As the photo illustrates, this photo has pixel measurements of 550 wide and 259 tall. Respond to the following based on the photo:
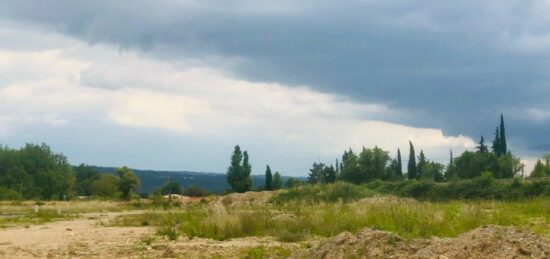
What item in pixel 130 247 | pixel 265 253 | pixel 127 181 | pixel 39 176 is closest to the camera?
pixel 265 253

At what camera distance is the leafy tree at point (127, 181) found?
101750 mm

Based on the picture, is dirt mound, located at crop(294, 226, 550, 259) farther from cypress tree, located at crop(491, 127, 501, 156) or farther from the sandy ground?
cypress tree, located at crop(491, 127, 501, 156)

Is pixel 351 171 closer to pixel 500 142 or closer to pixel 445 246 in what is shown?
pixel 500 142

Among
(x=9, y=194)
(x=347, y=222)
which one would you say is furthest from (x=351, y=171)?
(x=347, y=222)

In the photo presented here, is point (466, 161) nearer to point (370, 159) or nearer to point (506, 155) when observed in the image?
point (506, 155)

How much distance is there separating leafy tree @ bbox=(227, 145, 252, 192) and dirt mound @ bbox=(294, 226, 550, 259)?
88263 millimetres

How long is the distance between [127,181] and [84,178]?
6014 cm

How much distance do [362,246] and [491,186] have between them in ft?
158

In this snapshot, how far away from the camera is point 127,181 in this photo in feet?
334

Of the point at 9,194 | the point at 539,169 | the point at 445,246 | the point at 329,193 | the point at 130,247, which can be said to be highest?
the point at 539,169

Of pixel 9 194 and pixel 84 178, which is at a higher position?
pixel 84 178

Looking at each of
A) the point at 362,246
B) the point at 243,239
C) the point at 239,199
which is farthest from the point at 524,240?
the point at 239,199

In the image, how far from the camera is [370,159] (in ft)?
325

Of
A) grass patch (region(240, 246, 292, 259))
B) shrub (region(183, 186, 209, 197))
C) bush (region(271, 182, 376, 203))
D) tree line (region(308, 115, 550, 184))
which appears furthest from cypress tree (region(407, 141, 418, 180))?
grass patch (region(240, 246, 292, 259))
